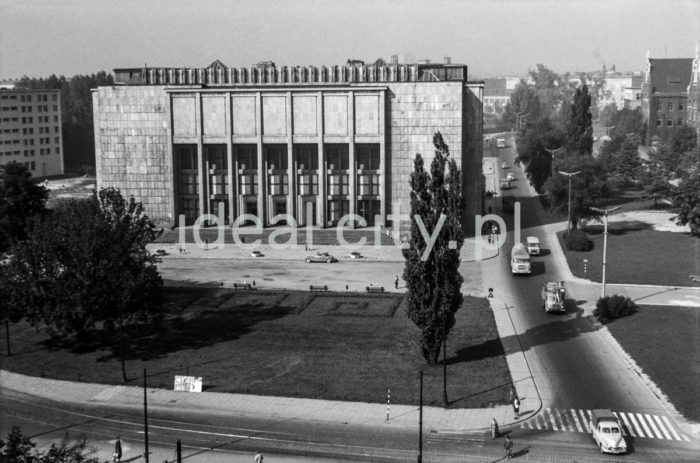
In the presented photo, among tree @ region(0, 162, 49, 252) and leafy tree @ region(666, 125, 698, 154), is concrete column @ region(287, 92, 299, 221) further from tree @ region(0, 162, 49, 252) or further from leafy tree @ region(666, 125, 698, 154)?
leafy tree @ region(666, 125, 698, 154)

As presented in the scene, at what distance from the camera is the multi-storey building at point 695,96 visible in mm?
156375

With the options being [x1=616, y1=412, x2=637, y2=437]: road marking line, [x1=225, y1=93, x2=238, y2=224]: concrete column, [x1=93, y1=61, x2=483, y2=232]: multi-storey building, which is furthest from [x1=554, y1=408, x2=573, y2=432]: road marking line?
[x1=225, y1=93, x2=238, y2=224]: concrete column

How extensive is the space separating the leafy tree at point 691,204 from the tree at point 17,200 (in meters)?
75.6

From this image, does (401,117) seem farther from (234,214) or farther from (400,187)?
(234,214)

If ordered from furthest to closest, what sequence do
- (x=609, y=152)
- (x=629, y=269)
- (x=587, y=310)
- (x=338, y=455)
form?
(x=609, y=152)
(x=629, y=269)
(x=587, y=310)
(x=338, y=455)

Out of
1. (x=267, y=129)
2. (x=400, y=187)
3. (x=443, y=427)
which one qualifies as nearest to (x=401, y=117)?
(x=400, y=187)

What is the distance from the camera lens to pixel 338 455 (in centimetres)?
4547

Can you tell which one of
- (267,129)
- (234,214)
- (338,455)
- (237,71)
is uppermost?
(237,71)

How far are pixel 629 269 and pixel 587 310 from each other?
1548 cm

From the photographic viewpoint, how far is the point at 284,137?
371 feet

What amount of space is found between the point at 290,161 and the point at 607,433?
73905mm

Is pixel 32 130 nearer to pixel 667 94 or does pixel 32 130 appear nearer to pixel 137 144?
pixel 137 144

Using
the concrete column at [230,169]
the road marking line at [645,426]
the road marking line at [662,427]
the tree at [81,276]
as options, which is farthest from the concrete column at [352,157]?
the road marking line at [662,427]

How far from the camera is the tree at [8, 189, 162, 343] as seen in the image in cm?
6303
